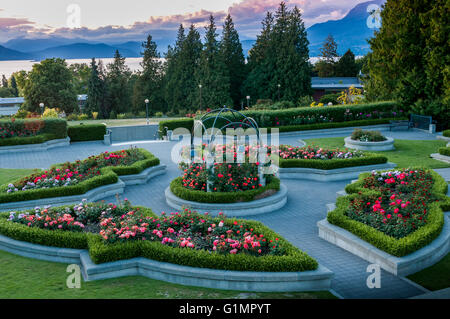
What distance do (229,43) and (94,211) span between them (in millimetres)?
44464

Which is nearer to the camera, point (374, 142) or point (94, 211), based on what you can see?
point (94, 211)

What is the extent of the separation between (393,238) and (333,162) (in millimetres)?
6545

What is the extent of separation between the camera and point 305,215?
10656 millimetres

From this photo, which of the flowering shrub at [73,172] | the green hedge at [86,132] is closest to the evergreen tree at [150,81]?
the green hedge at [86,132]

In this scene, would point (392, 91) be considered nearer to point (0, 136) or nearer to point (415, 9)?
point (415, 9)

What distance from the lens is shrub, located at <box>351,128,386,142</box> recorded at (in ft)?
60.3

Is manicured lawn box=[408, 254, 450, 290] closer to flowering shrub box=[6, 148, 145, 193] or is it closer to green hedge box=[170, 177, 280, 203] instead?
green hedge box=[170, 177, 280, 203]

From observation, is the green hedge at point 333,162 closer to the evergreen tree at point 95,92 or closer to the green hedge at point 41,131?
the green hedge at point 41,131

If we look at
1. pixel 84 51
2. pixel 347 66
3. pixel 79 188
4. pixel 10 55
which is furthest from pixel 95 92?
pixel 79 188

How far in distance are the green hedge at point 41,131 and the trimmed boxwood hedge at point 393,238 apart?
15986 millimetres

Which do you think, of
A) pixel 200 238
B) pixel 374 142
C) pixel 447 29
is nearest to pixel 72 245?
pixel 200 238

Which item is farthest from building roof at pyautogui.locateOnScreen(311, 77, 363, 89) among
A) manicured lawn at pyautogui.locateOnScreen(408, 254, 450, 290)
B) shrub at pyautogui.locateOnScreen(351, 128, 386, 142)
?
manicured lawn at pyautogui.locateOnScreen(408, 254, 450, 290)

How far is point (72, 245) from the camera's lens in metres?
7.84

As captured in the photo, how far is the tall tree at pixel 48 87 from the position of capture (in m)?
46.3
